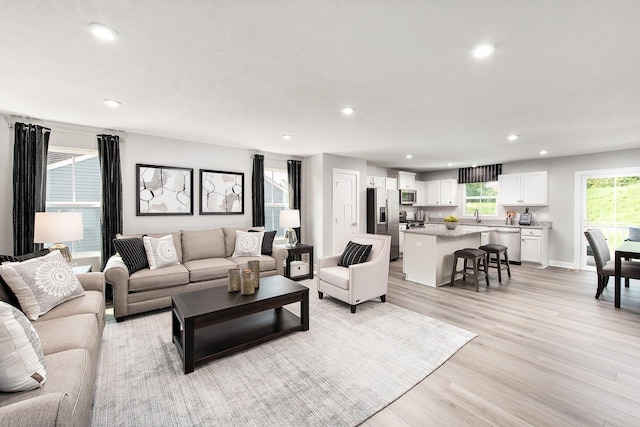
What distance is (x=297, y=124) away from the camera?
142 inches

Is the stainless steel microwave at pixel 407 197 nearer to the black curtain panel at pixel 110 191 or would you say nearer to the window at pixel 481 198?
the window at pixel 481 198

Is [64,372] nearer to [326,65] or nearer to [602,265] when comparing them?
[326,65]

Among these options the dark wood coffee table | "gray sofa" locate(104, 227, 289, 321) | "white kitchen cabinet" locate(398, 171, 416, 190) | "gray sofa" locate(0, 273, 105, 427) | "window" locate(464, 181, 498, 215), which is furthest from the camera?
"white kitchen cabinet" locate(398, 171, 416, 190)

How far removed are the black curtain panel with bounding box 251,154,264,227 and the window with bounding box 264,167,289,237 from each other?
0.30 m

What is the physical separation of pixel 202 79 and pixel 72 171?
2.80 metres

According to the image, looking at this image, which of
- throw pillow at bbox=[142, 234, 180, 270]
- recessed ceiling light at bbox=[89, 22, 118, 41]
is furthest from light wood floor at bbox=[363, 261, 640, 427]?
throw pillow at bbox=[142, 234, 180, 270]

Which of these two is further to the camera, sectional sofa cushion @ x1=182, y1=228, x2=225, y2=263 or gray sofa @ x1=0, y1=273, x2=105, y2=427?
sectional sofa cushion @ x1=182, y1=228, x2=225, y2=263

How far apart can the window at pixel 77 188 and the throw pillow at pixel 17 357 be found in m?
3.03

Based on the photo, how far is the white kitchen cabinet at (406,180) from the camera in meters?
7.60

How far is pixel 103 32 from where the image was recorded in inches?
66.5

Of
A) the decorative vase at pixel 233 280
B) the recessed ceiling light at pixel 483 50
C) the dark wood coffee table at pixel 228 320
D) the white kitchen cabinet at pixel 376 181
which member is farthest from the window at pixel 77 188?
the white kitchen cabinet at pixel 376 181

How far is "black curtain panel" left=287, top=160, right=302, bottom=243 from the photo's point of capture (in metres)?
5.72

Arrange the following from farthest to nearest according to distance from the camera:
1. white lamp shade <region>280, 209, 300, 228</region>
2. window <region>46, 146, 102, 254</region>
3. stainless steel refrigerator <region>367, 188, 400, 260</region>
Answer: stainless steel refrigerator <region>367, 188, 400, 260</region> < white lamp shade <region>280, 209, 300, 228</region> < window <region>46, 146, 102, 254</region>

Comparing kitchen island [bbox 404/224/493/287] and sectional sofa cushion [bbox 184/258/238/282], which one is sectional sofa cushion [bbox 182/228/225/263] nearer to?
sectional sofa cushion [bbox 184/258/238/282]
